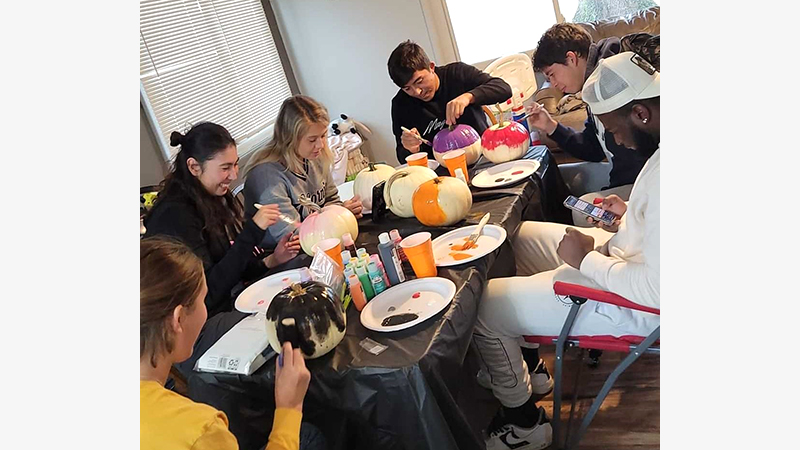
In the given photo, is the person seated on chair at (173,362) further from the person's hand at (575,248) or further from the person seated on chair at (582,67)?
the person seated on chair at (582,67)

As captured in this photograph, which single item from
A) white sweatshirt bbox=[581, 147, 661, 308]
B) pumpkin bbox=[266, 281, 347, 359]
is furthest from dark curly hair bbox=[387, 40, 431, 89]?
pumpkin bbox=[266, 281, 347, 359]

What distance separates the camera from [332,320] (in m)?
1.31

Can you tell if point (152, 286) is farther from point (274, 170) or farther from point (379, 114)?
point (379, 114)

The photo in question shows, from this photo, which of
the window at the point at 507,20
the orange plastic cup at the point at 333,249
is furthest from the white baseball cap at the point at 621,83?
the window at the point at 507,20

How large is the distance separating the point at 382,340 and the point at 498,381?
23.7 inches

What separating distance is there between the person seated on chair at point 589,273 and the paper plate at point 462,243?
0.41ft

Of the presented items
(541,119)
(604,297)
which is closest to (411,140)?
(541,119)

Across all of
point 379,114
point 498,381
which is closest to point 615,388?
point 498,381

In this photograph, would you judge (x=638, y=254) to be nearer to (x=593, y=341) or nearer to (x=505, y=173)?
(x=593, y=341)

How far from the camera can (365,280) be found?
1.50m

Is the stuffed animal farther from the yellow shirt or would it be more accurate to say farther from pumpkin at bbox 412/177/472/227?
the yellow shirt

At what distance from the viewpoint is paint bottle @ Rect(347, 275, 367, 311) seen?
146 centimetres

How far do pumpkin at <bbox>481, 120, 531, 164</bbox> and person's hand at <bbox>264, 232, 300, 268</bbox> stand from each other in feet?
2.87

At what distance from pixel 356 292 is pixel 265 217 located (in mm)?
533
